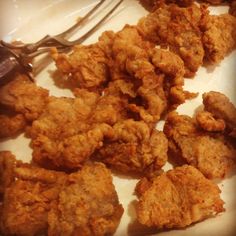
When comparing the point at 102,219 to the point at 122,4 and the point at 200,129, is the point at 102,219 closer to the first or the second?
the point at 200,129

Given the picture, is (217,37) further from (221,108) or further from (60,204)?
(60,204)

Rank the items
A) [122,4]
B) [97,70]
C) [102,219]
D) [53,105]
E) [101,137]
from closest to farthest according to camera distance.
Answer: [102,219] < [101,137] < [53,105] < [97,70] < [122,4]

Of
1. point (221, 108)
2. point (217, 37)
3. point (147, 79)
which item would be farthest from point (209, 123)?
point (217, 37)

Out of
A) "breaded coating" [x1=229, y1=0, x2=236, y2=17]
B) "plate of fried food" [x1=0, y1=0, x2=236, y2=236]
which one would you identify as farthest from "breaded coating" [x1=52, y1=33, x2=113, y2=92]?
"breaded coating" [x1=229, y1=0, x2=236, y2=17]

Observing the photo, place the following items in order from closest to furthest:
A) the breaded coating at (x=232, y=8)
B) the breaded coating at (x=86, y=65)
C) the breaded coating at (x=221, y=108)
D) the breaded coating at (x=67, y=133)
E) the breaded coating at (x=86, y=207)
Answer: the breaded coating at (x=86, y=207) → the breaded coating at (x=67, y=133) → the breaded coating at (x=221, y=108) → the breaded coating at (x=86, y=65) → the breaded coating at (x=232, y=8)

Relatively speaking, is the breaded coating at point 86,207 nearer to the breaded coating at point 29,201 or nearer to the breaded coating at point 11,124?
the breaded coating at point 29,201

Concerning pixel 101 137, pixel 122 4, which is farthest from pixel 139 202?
pixel 122 4

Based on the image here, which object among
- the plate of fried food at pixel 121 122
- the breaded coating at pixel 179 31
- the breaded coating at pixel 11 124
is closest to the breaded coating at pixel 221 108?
the plate of fried food at pixel 121 122
